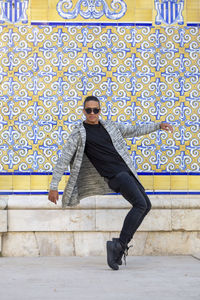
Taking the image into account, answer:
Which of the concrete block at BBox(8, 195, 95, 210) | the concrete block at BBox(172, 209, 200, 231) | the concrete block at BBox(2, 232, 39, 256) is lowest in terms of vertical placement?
the concrete block at BBox(2, 232, 39, 256)

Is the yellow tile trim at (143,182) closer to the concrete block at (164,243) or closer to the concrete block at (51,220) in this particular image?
the concrete block at (51,220)

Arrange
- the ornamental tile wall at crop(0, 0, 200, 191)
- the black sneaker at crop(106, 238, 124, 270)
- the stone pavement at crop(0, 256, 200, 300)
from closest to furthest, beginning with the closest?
the stone pavement at crop(0, 256, 200, 300)
the black sneaker at crop(106, 238, 124, 270)
the ornamental tile wall at crop(0, 0, 200, 191)

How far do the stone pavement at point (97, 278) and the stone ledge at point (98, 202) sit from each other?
52 centimetres

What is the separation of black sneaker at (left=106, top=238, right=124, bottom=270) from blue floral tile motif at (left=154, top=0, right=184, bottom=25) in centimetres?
254

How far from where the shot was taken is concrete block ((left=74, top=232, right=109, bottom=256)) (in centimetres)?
597

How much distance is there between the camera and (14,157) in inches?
238

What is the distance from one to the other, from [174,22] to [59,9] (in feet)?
4.11

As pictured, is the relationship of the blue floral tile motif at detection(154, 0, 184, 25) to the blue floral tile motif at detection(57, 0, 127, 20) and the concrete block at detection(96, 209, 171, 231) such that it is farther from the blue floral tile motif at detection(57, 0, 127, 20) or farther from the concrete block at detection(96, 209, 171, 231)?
the concrete block at detection(96, 209, 171, 231)

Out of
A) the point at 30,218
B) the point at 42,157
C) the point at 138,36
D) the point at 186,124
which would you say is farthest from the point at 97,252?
the point at 138,36

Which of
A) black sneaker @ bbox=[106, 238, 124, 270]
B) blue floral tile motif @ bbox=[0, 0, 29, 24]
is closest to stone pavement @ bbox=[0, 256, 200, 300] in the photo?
black sneaker @ bbox=[106, 238, 124, 270]

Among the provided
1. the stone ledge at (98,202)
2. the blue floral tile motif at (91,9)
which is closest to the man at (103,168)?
the stone ledge at (98,202)

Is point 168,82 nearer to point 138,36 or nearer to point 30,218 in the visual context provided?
point 138,36

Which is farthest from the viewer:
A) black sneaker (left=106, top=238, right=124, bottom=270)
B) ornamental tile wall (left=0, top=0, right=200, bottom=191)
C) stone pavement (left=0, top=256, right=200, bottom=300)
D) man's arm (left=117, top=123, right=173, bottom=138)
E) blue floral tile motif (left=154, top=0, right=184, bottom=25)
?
blue floral tile motif (left=154, top=0, right=184, bottom=25)

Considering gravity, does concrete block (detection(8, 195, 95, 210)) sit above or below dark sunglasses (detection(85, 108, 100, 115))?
below
